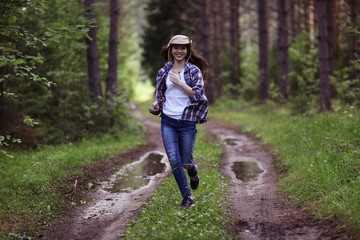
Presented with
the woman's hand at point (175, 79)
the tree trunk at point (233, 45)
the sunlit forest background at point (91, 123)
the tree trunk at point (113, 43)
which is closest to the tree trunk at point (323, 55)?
the sunlit forest background at point (91, 123)

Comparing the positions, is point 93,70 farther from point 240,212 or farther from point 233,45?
point 233,45

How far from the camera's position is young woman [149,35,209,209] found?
516 centimetres

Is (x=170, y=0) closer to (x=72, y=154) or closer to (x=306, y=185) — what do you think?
(x=72, y=154)

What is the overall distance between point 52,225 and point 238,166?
4.99 metres

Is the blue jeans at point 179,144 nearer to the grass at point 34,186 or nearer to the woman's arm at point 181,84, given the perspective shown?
the woman's arm at point 181,84

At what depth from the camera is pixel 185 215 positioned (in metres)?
4.90

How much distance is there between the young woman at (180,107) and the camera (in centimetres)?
516

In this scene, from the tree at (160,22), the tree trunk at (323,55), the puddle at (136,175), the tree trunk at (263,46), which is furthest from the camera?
the tree at (160,22)

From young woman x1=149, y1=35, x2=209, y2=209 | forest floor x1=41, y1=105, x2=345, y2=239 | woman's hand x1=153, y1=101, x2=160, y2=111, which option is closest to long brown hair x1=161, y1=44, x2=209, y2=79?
young woman x1=149, y1=35, x2=209, y2=209

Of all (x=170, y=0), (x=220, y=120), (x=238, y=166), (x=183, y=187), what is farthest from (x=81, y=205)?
(x=170, y=0)

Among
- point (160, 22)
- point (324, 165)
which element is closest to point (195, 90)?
point (324, 165)

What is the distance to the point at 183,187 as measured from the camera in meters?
5.28

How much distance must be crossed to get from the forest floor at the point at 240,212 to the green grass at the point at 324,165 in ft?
0.81

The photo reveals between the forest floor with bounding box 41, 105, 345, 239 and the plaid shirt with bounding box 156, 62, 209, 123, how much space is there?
170cm
